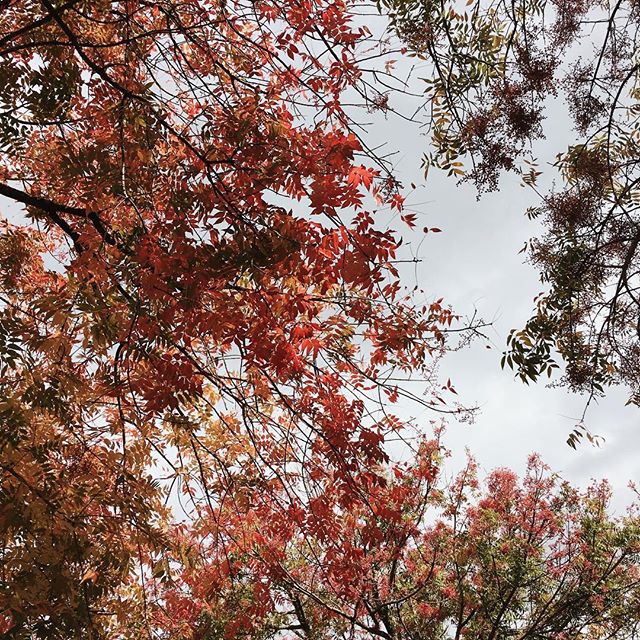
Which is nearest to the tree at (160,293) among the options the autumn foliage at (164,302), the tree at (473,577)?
the autumn foliage at (164,302)

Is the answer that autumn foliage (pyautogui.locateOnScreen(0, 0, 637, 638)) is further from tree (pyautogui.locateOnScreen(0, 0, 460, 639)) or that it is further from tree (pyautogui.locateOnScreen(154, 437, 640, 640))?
tree (pyautogui.locateOnScreen(154, 437, 640, 640))

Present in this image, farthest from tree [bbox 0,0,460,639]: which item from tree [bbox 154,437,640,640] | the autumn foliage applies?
tree [bbox 154,437,640,640]

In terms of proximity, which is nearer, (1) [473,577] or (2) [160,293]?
(2) [160,293]

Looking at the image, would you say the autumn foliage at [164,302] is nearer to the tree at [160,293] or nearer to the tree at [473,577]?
Answer: the tree at [160,293]

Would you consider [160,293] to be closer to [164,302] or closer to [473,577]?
[164,302]

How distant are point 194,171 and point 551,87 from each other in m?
2.33

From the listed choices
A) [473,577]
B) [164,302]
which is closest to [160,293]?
[164,302]

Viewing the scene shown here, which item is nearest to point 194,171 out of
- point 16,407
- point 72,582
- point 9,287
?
point 16,407

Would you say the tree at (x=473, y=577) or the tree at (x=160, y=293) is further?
the tree at (x=473, y=577)

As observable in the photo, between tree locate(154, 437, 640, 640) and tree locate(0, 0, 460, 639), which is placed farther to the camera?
tree locate(154, 437, 640, 640)

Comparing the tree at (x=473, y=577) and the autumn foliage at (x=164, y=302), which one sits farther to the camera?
the tree at (x=473, y=577)

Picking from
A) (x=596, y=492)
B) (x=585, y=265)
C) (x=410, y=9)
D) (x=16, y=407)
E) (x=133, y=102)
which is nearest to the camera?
(x=16, y=407)

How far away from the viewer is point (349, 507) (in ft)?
13.1

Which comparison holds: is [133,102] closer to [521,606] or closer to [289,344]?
[289,344]
